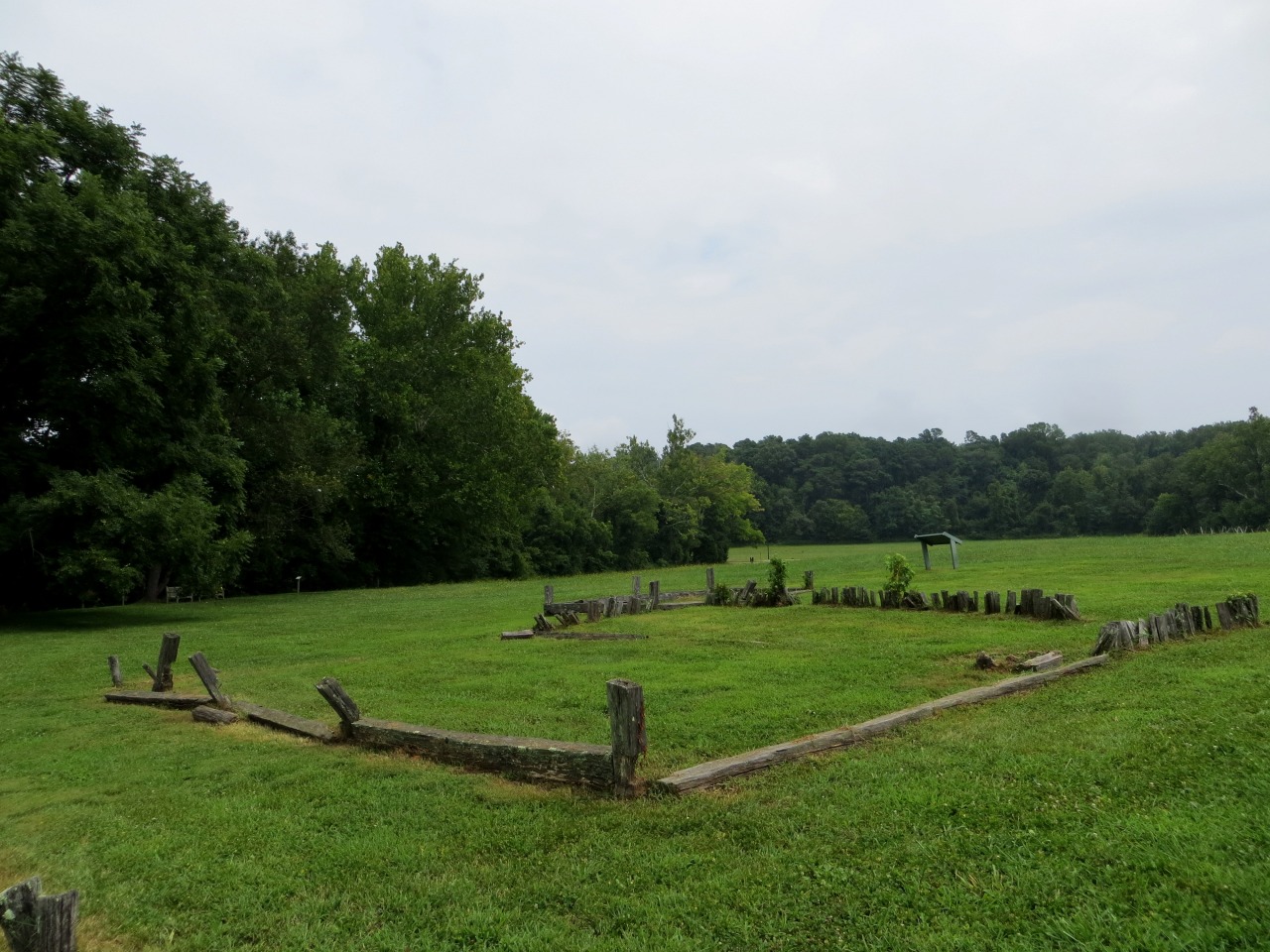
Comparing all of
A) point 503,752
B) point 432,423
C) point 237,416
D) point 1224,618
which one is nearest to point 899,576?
point 1224,618

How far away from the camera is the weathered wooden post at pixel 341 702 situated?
794cm

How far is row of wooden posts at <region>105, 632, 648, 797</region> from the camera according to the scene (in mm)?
5980

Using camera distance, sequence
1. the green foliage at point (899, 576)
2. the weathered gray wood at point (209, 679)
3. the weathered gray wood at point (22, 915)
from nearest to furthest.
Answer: the weathered gray wood at point (22, 915), the weathered gray wood at point (209, 679), the green foliage at point (899, 576)

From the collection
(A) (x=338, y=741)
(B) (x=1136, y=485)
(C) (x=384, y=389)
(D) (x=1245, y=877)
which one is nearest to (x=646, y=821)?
(D) (x=1245, y=877)

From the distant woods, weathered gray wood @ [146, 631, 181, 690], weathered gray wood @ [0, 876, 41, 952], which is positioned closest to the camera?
weathered gray wood @ [0, 876, 41, 952]

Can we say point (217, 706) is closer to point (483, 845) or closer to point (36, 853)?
point (36, 853)

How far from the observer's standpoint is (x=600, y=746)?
6.27 metres


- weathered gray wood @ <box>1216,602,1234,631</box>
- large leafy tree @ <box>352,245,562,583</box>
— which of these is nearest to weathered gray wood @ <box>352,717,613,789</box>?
weathered gray wood @ <box>1216,602,1234,631</box>

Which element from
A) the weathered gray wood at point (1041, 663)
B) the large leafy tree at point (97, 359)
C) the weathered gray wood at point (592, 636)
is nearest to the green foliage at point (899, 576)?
the weathered gray wood at point (592, 636)

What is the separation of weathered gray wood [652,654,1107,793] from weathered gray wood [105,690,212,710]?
7.33m

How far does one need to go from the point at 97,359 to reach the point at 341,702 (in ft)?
62.3

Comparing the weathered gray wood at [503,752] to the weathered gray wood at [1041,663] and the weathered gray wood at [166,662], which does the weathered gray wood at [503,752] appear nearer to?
the weathered gray wood at [166,662]

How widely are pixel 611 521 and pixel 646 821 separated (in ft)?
196

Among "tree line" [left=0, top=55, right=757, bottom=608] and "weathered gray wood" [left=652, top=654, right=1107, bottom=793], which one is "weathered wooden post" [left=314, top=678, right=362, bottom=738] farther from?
"tree line" [left=0, top=55, right=757, bottom=608]
